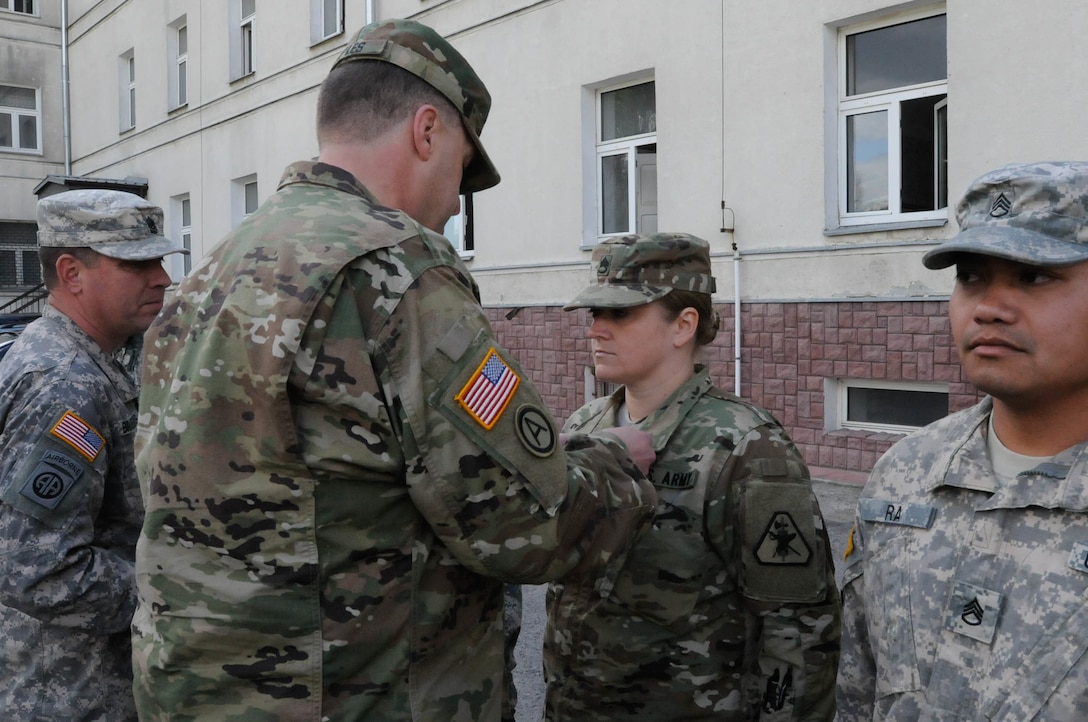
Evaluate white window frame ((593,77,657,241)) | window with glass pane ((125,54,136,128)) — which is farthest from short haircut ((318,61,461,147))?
window with glass pane ((125,54,136,128))

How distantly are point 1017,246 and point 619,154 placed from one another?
8.23m

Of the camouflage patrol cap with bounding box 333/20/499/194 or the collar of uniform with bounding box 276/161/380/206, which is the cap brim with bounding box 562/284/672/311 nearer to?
the camouflage patrol cap with bounding box 333/20/499/194

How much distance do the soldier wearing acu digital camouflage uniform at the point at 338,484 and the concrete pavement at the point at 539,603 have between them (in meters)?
2.62

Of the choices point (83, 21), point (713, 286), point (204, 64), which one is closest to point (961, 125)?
point (713, 286)

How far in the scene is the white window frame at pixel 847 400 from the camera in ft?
24.0

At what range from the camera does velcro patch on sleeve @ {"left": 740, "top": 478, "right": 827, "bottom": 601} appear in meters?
2.16

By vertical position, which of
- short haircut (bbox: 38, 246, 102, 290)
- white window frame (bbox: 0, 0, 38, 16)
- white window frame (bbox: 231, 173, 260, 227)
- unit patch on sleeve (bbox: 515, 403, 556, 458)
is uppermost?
white window frame (bbox: 0, 0, 38, 16)

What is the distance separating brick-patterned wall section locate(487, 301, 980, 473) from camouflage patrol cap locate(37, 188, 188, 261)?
12.4 feet

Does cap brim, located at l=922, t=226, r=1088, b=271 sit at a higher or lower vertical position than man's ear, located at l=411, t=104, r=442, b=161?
lower

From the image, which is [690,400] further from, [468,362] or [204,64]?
[204,64]

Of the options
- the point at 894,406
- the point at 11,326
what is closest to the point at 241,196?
the point at 11,326

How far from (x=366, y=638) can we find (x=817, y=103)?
6823 mm

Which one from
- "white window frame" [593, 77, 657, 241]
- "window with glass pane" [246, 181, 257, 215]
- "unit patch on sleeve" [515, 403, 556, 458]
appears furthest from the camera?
"window with glass pane" [246, 181, 257, 215]

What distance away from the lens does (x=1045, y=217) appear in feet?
4.97
